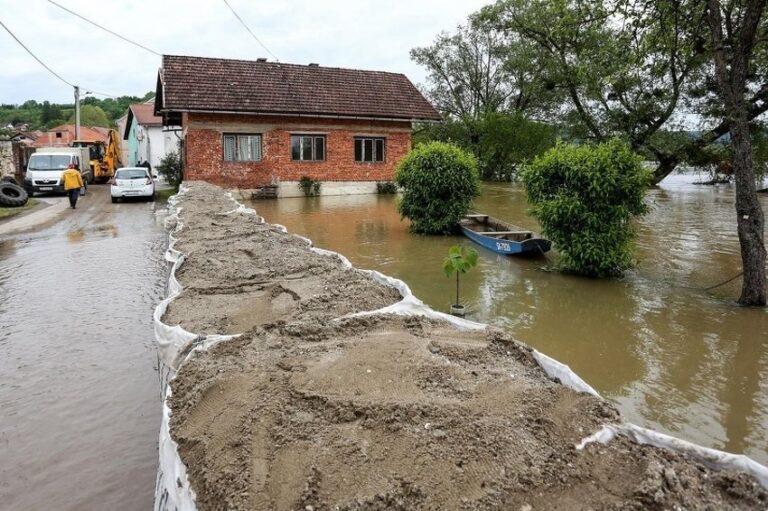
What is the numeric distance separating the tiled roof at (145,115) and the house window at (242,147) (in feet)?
47.0

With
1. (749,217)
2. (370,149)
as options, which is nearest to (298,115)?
(370,149)

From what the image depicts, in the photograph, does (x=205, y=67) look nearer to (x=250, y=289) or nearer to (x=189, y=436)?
(x=250, y=289)

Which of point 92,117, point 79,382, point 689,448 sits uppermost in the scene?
point 92,117

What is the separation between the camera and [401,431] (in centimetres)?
A: 260

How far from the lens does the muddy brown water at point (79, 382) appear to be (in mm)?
3756

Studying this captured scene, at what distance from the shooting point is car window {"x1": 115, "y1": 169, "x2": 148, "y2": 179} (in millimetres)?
21094

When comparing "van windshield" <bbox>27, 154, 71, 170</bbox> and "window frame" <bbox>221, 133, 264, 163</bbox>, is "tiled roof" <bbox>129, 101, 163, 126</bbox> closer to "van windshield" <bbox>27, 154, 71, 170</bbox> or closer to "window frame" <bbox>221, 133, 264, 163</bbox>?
"van windshield" <bbox>27, 154, 71, 170</bbox>

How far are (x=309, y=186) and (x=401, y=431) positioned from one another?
21.4 m

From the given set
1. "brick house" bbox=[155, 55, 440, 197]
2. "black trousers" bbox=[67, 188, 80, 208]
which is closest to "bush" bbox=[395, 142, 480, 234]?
"brick house" bbox=[155, 55, 440, 197]

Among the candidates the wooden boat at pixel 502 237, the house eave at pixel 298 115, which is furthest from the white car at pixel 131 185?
the wooden boat at pixel 502 237

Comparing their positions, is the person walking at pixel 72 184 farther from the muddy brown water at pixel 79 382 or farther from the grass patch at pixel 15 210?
the muddy brown water at pixel 79 382

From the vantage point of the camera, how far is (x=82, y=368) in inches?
221

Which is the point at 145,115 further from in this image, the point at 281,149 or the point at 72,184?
the point at 72,184

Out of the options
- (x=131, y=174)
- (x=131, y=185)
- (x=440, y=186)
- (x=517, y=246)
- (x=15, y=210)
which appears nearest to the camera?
(x=517, y=246)
